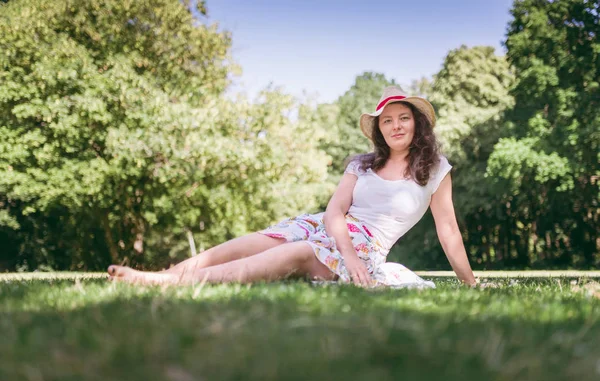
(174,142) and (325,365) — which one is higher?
(174,142)

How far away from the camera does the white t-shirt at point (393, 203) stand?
523 centimetres

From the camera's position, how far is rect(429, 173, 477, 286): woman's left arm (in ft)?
16.8

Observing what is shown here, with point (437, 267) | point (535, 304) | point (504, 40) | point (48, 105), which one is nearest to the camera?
point (535, 304)

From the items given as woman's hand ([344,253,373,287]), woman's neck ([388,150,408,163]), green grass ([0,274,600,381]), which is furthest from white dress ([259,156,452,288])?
green grass ([0,274,600,381])

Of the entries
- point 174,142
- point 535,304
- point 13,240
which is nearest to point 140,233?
point 174,142

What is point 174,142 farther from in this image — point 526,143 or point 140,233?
point 526,143

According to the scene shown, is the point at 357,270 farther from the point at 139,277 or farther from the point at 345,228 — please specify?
the point at 139,277

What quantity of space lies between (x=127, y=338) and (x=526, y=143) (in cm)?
2091

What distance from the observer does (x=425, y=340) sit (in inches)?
77.9

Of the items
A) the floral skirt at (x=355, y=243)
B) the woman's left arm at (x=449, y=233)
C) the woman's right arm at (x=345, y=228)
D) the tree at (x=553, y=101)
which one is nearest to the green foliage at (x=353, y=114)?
the tree at (x=553, y=101)

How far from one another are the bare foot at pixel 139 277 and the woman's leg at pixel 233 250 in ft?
1.90

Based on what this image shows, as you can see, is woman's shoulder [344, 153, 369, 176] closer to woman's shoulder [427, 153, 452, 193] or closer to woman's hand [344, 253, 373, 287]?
woman's shoulder [427, 153, 452, 193]

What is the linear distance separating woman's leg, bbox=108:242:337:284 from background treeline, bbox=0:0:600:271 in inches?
534

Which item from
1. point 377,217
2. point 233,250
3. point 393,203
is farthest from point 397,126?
point 233,250
